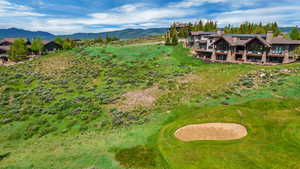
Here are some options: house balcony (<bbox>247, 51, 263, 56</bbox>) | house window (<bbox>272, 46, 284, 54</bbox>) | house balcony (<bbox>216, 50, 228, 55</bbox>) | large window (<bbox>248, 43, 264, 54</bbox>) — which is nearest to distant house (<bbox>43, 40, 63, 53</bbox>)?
house balcony (<bbox>216, 50, 228, 55</bbox>)

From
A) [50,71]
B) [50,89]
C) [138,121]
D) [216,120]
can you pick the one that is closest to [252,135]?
[216,120]

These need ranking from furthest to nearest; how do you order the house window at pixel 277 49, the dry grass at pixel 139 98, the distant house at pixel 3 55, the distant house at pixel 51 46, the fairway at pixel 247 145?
the distant house at pixel 51 46 < the distant house at pixel 3 55 < the house window at pixel 277 49 < the dry grass at pixel 139 98 < the fairway at pixel 247 145

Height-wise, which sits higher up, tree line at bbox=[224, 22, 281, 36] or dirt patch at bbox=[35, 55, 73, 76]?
tree line at bbox=[224, 22, 281, 36]

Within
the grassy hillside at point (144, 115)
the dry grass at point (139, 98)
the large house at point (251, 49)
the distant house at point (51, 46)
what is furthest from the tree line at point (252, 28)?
the distant house at point (51, 46)

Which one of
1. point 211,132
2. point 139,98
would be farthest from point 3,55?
point 211,132

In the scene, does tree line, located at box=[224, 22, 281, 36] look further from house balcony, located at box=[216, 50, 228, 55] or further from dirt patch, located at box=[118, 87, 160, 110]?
Answer: dirt patch, located at box=[118, 87, 160, 110]

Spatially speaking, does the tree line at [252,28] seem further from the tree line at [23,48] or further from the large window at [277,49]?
the tree line at [23,48]

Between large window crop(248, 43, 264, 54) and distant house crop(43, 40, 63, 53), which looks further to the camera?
distant house crop(43, 40, 63, 53)
